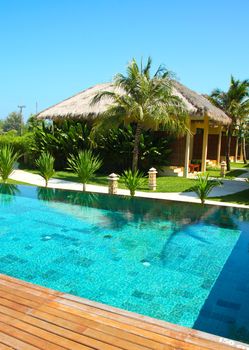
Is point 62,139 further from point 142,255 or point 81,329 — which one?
point 81,329

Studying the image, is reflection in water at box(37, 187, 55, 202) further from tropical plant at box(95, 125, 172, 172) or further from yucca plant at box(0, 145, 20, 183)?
tropical plant at box(95, 125, 172, 172)

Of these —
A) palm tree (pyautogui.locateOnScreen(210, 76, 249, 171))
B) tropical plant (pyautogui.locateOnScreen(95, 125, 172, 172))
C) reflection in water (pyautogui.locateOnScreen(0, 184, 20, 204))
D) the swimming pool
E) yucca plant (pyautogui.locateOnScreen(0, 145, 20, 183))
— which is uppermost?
palm tree (pyautogui.locateOnScreen(210, 76, 249, 171))

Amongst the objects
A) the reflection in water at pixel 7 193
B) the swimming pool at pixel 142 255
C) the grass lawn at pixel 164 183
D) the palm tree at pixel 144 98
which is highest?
the palm tree at pixel 144 98

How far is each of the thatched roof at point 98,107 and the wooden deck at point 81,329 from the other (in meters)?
12.7

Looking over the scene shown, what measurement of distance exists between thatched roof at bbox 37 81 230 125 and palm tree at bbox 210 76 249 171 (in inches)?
58.7

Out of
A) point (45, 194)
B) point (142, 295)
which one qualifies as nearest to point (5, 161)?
point (45, 194)

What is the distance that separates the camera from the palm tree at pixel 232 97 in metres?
18.6

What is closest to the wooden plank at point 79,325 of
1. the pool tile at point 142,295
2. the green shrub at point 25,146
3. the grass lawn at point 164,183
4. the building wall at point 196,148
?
the pool tile at point 142,295

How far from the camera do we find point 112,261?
4.73 m

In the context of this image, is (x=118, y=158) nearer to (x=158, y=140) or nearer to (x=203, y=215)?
(x=158, y=140)

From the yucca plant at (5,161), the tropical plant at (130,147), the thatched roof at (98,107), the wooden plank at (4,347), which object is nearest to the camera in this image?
the wooden plank at (4,347)

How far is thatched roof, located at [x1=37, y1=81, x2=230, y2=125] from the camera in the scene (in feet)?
48.7

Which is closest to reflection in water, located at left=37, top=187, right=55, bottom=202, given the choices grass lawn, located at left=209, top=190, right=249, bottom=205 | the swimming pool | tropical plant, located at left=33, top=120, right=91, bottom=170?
the swimming pool

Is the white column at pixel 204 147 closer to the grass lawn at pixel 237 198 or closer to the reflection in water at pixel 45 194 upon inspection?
the grass lawn at pixel 237 198
